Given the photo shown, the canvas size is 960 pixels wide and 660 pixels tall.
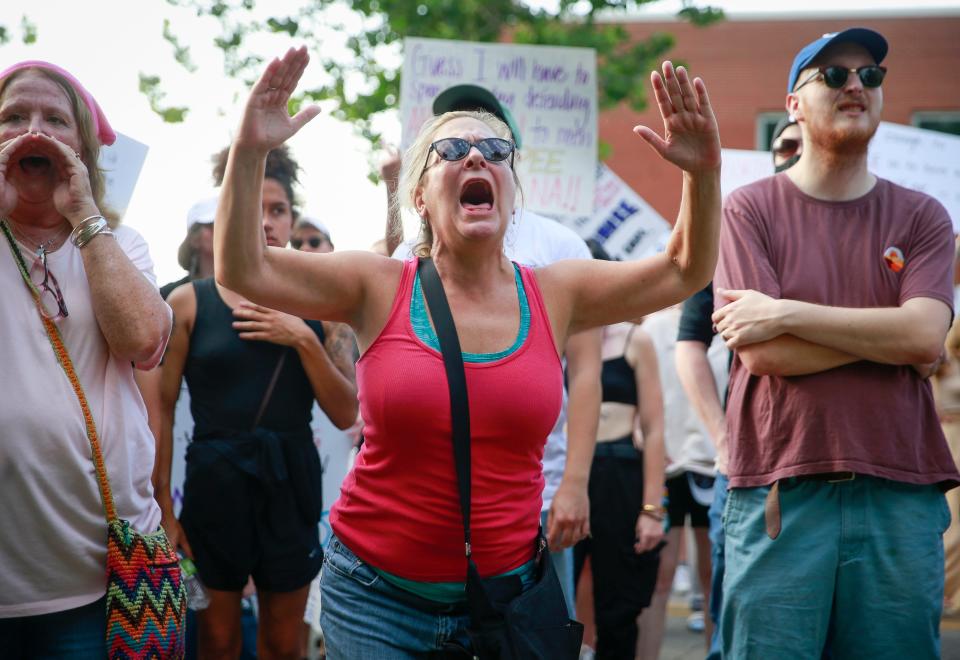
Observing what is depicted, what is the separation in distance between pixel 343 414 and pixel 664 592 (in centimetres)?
238

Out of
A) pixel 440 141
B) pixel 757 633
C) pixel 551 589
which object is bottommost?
pixel 757 633

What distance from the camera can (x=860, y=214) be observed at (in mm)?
3600

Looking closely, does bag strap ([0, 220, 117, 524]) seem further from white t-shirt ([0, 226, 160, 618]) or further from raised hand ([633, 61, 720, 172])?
raised hand ([633, 61, 720, 172])

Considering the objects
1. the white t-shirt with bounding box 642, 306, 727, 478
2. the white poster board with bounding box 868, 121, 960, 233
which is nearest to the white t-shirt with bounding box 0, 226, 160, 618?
the white t-shirt with bounding box 642, 306, 727, 478

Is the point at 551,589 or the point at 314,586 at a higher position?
the point at 551,589

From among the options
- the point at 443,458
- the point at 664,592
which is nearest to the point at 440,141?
the point at 443,458

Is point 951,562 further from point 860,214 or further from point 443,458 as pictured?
point 443,458

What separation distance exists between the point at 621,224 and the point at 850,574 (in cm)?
514

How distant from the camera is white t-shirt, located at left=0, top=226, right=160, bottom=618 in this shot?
2.83 metres

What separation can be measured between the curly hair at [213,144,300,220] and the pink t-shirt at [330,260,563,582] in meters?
2.33

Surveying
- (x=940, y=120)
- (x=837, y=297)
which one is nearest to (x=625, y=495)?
(x=837, y=297)

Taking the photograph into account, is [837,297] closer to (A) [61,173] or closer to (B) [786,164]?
(B) [786,164]

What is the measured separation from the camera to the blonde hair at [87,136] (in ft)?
10.6

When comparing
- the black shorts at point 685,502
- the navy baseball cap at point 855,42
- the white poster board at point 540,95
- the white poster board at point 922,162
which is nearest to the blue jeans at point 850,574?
the navy baseball cap at point 855,42
